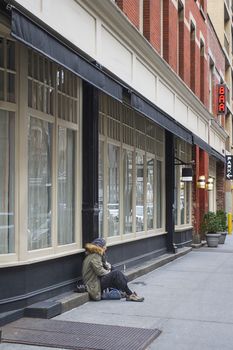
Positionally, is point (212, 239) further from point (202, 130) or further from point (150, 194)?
point (150, 194)

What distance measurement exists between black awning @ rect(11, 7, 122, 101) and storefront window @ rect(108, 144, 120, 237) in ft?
8.99

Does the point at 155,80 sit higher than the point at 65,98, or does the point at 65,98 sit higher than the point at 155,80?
the point at 155,80

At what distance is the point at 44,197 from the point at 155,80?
6.63m

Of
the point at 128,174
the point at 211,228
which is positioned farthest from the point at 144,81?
the point at 211,228

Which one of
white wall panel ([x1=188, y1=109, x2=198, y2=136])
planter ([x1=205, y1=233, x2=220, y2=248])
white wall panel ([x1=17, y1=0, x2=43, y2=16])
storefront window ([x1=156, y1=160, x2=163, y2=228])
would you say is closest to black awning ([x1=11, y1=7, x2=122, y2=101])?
white wall panel ([x1=17, y1=0, x2=43, y2=16])

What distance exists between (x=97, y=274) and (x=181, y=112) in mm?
9668

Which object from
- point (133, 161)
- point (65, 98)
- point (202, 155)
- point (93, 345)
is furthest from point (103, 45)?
point (202, 155)

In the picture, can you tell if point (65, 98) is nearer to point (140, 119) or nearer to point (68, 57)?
point (68, 57)

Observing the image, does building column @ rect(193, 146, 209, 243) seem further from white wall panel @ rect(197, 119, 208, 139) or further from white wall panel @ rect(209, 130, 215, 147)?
white wall panel @ rect(209, 130, 215, 147)

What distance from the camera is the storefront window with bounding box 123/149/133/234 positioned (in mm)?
12982

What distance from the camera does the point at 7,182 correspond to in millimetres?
7770

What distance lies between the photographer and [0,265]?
7.33m

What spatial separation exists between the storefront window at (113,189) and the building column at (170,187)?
4502 mm

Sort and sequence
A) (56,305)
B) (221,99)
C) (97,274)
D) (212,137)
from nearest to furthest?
(56,305), (97,274), (212,137), (221,99)
